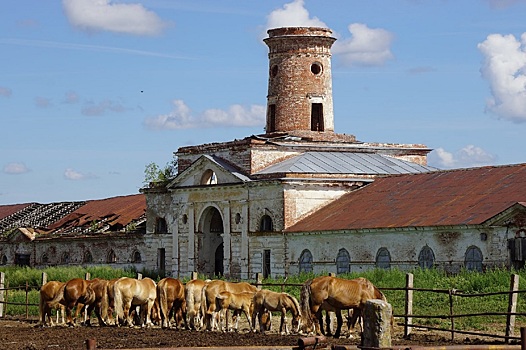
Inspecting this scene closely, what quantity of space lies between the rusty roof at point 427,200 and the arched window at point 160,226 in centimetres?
885

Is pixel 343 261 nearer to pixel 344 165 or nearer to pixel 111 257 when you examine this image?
pixel 344 165

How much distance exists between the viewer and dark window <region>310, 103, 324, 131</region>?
50.2 metres

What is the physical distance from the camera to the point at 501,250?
3566cm

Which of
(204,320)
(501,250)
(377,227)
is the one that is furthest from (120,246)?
(204,320)

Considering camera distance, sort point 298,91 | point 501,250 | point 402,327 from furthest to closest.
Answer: point 298,91
point 501,250
point 402,327

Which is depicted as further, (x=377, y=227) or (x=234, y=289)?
(x=377, y=227)

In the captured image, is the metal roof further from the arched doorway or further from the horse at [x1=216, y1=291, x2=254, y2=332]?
the horse at [x1=216, y1=291, x2=254, y2=332]

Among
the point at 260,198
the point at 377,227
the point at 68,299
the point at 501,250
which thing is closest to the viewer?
the point at 68,299

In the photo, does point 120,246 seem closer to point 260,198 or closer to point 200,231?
point 200,231

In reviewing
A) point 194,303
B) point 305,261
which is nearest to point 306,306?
point 194,303

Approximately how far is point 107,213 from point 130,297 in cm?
3128

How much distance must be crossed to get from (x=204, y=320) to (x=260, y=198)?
60.8 feet

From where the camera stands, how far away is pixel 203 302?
91.8 ft

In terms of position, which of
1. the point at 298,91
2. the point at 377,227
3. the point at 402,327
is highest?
→ the point at 298,91
